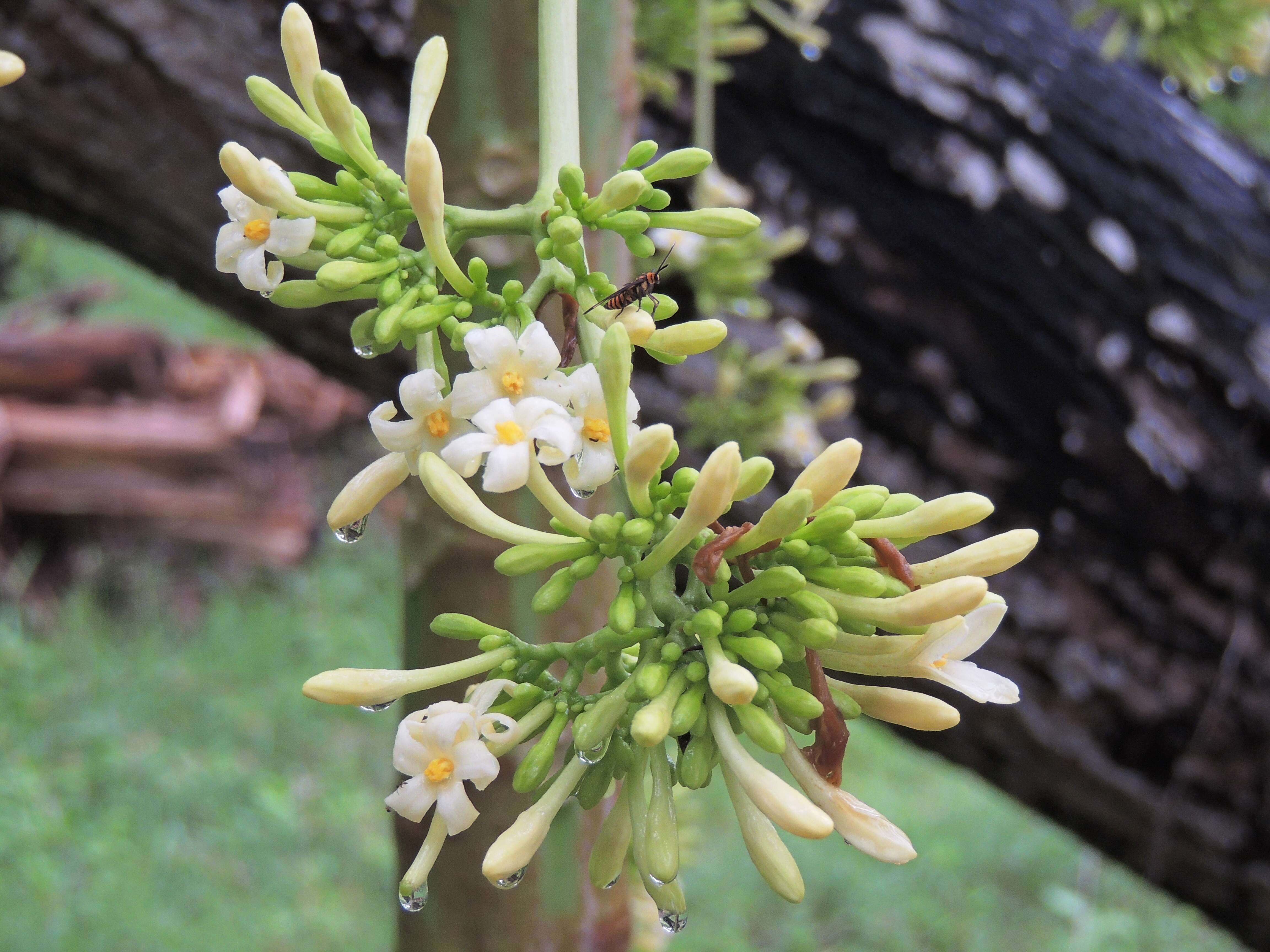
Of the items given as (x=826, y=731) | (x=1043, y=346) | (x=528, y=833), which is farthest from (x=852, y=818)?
(x=1043, y=346)

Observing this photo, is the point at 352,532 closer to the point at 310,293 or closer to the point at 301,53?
the point at 310,293

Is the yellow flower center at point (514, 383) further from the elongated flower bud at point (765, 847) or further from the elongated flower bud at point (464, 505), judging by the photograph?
the elongated flower bud at point (765, 847)

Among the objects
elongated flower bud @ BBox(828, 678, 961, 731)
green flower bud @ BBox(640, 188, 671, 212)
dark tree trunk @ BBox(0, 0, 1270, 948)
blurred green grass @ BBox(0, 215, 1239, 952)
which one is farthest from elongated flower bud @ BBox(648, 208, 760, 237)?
blurred green grass @ BBox(0, 215, 1239, 952)

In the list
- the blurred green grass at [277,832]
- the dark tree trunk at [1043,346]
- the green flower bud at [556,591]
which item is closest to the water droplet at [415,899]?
the green flower bud at [556,591]

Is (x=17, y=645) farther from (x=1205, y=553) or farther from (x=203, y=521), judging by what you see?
(x=1205, y=553)

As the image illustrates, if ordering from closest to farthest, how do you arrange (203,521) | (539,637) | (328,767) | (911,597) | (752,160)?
1. (911,597)
2. (539,637)
3. (752,160)
4. (328,767)
5. (203,521)

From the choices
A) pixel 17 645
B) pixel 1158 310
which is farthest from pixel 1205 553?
pixel 17 645
